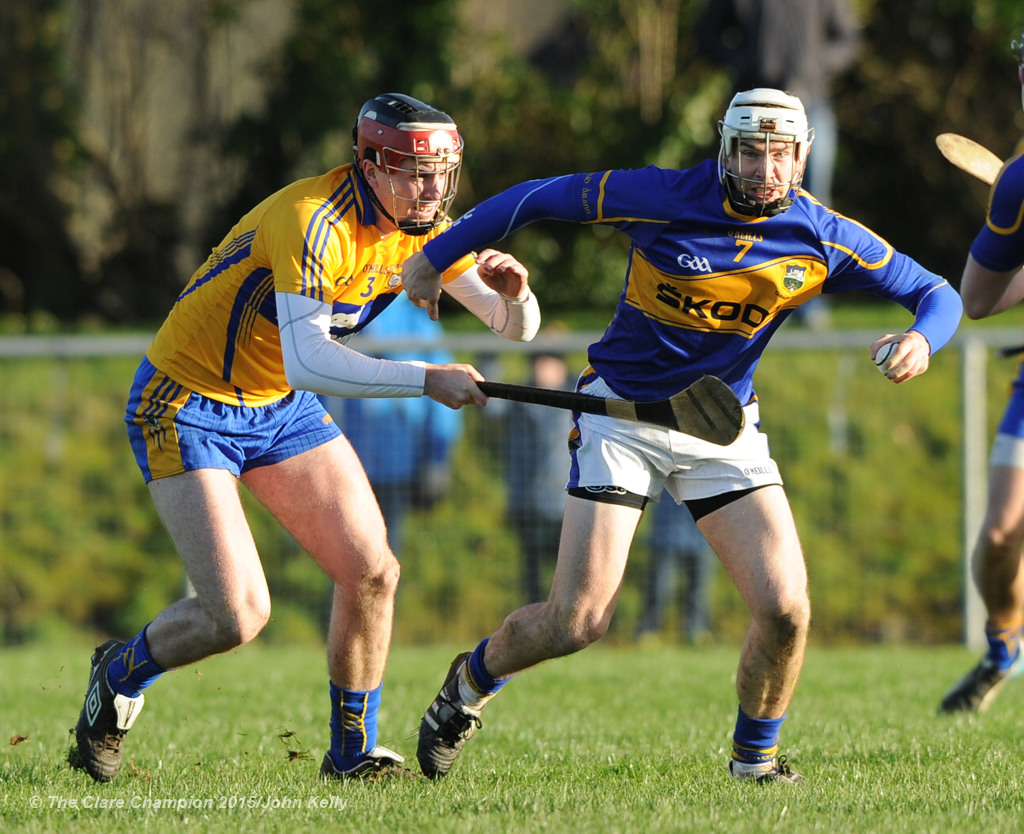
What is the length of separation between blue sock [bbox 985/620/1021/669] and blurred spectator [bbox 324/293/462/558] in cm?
408

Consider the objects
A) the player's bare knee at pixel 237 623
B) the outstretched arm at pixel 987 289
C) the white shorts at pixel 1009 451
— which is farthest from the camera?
the white shorts at pixel 1009 451

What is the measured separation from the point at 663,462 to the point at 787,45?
5.94m

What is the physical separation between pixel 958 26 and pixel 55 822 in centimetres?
1091

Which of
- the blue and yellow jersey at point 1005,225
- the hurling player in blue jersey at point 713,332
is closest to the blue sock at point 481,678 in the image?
the hurling player in blue jersey at point 713,332

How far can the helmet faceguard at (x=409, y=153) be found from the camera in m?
4.77

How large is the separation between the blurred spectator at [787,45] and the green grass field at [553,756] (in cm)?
384

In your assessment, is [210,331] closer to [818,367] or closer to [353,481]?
[353,481]

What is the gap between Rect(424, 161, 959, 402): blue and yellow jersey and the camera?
15.5 feet

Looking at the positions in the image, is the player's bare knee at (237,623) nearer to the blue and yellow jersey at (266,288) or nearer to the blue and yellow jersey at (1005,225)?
the blue and yellow jersey at (266,288)

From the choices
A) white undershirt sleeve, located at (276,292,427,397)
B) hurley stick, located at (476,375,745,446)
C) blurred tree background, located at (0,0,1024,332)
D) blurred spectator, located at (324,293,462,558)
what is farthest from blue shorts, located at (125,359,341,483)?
blurred tree background, located at (0,0,1024,332)

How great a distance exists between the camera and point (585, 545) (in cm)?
482

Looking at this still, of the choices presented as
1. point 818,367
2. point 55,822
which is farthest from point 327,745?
point 818,367

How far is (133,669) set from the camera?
498 cm

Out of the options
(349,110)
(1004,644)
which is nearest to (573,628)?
(1004,644)
